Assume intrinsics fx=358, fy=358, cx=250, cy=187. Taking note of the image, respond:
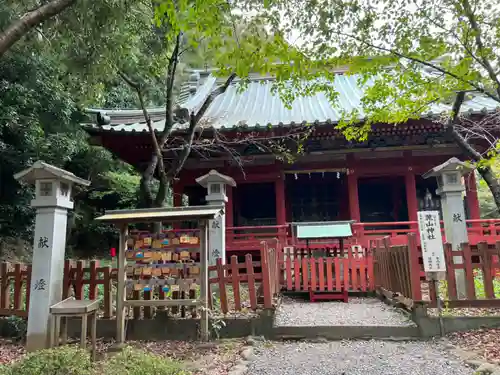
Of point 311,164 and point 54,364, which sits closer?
point 54,364

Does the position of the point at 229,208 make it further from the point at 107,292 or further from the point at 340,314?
the point at 107,292

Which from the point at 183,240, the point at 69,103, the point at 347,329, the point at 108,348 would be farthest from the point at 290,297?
the point at 69,103

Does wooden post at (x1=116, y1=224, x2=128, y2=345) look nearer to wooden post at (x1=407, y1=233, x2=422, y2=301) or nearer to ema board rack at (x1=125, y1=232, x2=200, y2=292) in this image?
ema board rack at (x1=125, y1=232, x2=200, y2=292)

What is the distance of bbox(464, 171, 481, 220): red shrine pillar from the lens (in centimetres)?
1055

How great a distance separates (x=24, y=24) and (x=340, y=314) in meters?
6.01

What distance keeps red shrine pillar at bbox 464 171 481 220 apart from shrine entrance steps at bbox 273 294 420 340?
5.50m

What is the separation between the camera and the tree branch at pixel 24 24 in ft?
11.1

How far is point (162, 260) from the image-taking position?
5148 millimetres

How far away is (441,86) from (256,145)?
20.1ft

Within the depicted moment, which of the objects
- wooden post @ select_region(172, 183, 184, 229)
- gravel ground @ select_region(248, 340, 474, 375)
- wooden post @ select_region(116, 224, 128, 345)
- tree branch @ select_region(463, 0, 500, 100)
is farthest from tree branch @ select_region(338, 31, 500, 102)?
wooden post @ select_region(172, 183, 184, 229)

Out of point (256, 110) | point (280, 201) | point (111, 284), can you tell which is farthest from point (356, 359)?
point (256, 110)

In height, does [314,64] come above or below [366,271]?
above

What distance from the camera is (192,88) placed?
1568 centimetres

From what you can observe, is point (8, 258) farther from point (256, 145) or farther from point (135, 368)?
point (135, 368)
